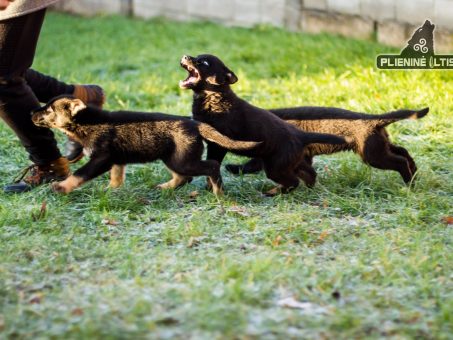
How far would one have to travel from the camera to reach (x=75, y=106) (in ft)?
18.6

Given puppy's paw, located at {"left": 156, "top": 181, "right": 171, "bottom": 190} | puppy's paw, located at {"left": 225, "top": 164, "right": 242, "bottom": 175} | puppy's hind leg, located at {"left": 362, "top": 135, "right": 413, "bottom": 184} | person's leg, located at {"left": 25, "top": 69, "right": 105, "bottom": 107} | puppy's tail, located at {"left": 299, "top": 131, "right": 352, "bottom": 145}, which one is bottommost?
puppy's paw, located at {"left": 156, "top": 181, "right": 171, "bottom": 190}

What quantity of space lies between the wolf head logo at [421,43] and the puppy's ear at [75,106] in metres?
5.04

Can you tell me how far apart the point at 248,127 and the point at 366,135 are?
2.79 feet

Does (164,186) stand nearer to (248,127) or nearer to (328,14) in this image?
(248,127)

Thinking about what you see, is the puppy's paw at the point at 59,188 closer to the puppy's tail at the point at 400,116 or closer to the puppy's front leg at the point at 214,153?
the puppy's front leg at the point at 214,153

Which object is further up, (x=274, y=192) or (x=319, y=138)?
(x=319, y=138)

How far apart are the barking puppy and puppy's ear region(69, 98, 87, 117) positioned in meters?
1.40

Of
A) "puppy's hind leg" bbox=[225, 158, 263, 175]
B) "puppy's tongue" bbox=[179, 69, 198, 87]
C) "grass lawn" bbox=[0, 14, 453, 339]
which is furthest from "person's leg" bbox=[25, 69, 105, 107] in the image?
"puppy's hind leg" bbox=[225, 158, 263, 175]

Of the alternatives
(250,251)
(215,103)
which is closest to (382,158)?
(215,103)

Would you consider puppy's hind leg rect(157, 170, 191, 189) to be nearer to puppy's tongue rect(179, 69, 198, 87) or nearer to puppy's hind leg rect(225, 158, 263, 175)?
puppy's hind leg rect(225, 158, 263, 175)

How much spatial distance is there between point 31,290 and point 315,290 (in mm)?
1413

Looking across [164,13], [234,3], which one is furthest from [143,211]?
[164,13]

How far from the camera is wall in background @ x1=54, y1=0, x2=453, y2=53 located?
9914 millimetres

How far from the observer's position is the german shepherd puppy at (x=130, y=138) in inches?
221
